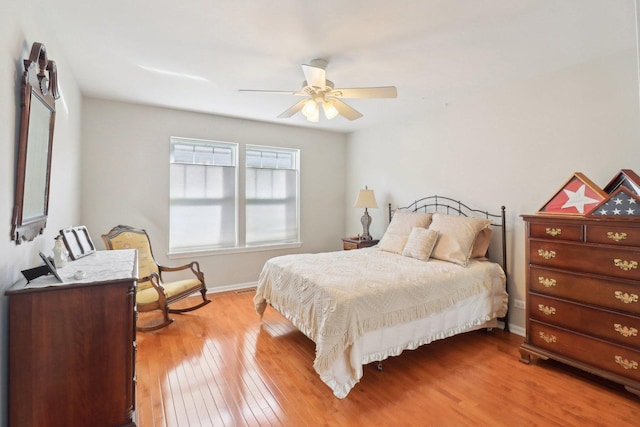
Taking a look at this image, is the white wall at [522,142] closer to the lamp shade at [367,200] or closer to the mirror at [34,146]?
the lamp shade at [367,200]

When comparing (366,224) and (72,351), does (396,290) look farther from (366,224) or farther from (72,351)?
(366,224)

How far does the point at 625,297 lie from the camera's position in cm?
199

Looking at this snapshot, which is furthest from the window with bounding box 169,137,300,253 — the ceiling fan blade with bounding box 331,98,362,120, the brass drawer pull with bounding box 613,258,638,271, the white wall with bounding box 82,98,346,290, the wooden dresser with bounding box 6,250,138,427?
Result: the brass drawer pull with bounding box 613,258,638,271

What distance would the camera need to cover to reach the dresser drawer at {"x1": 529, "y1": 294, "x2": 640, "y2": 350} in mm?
1970

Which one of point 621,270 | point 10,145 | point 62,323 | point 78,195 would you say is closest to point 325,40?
point 10,145

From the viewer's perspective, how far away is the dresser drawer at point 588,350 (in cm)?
197

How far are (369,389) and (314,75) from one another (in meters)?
2.34

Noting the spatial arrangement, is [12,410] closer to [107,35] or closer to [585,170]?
→ [107,35]

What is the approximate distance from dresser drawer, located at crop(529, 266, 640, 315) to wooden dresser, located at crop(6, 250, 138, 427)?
289 cm

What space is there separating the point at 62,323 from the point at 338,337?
4.94 ft

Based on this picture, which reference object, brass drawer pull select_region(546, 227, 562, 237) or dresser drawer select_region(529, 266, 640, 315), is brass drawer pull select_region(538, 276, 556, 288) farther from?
brass drawer pull select_region(546, 227, 562, 237)

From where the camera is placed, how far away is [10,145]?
4.55ft

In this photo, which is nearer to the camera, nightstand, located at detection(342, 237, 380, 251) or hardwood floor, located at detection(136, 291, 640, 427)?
hardwood floor, located at detection(136, 291, 640, 427)

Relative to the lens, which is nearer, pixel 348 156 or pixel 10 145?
pixel 10 145
